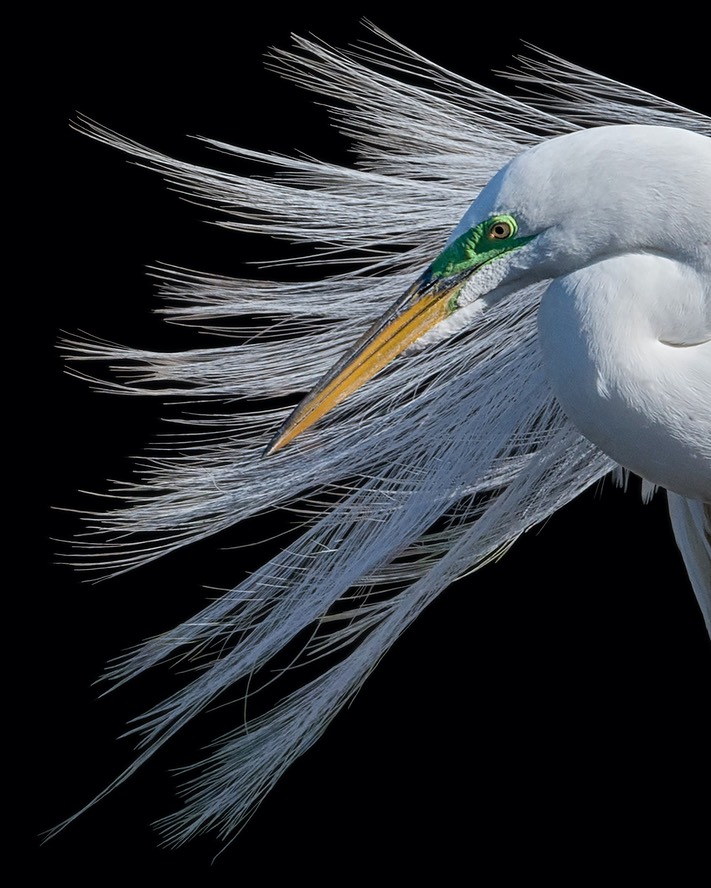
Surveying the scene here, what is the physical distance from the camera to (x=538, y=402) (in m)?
2.67

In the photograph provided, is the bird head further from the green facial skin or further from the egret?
the egret

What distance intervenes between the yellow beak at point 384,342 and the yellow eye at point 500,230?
0.07 m

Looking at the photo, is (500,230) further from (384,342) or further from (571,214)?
(384,342)

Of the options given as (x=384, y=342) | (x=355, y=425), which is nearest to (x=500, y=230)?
(x=384, y=342)

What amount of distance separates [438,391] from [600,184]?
2.75 feet

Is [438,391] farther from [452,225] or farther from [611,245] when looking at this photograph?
[611,245]

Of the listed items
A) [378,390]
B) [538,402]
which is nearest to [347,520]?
[378,390]

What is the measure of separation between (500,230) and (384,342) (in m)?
0.25

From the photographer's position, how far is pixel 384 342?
2.09m

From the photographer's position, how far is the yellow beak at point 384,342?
80.8 inches

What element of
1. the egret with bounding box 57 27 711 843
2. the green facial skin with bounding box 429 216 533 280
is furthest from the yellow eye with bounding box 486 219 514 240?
the egret with bounding box 57 27 711 843

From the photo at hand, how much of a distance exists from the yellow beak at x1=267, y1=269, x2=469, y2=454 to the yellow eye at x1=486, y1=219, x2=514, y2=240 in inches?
2.8

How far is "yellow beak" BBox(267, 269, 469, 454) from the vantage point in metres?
2.05

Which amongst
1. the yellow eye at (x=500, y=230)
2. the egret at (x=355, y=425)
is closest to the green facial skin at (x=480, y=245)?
the yellow eye at (x=500, y=230)
